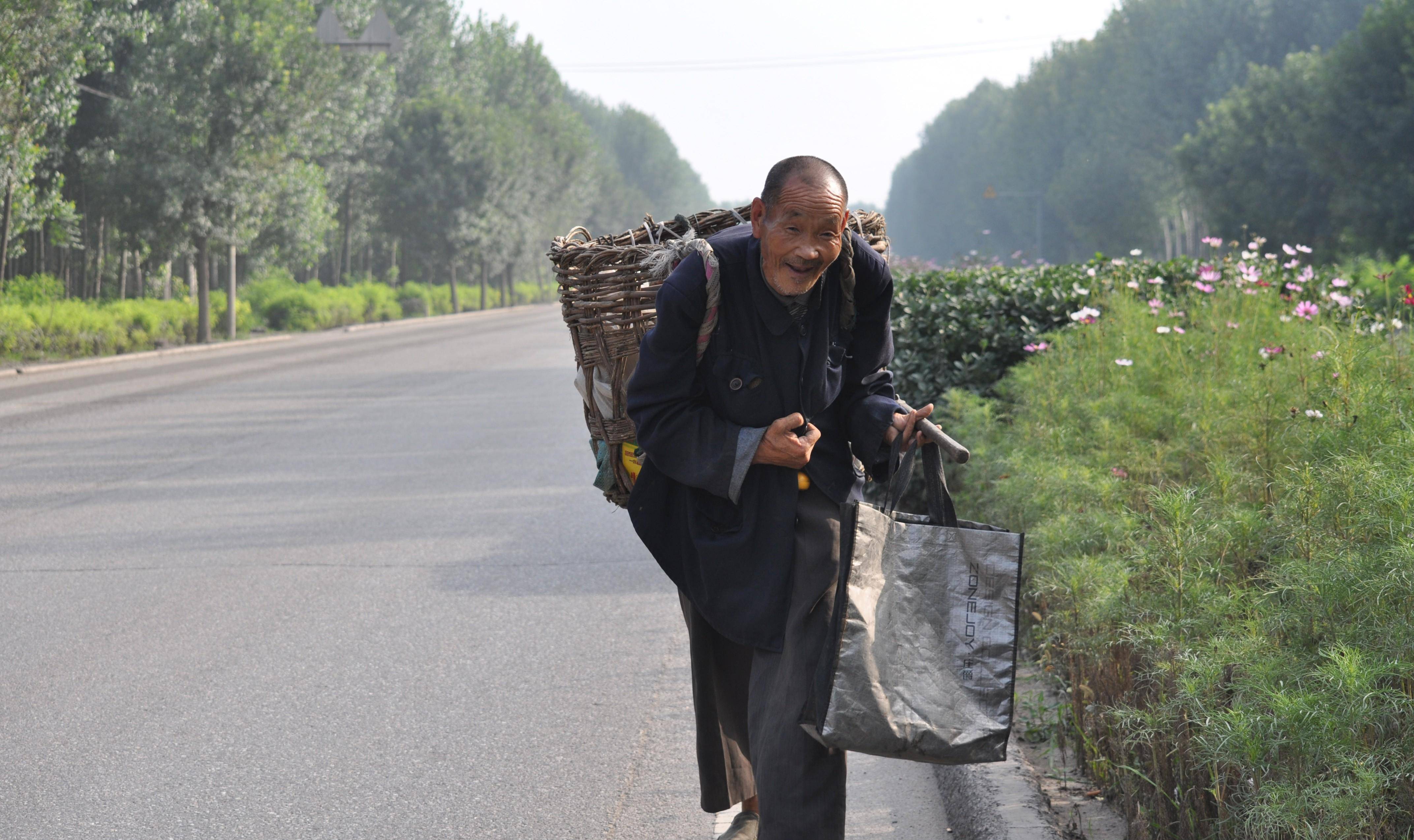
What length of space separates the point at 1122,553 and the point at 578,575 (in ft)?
10.9

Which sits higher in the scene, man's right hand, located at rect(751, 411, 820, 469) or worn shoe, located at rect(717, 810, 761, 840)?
man's right hand, located at rect(751, 411, 820, 469)

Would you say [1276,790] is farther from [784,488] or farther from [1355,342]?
[1355,342]

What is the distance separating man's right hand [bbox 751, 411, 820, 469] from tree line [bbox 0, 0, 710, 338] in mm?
21921

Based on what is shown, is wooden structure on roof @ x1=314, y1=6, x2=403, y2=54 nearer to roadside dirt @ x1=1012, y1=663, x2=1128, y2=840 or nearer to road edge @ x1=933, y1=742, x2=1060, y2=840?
roadside dirt @ x1=1012, y1=663, x2=1128, y2=840

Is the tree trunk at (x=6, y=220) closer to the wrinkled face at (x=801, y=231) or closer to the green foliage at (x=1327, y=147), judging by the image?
the wrinkled face at (x=801, y=231)

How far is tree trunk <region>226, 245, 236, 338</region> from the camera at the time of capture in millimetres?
30000

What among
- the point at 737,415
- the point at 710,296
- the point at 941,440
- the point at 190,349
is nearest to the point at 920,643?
the point at 941,440

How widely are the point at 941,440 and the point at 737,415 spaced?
0.44 meters

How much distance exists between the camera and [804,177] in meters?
2.55

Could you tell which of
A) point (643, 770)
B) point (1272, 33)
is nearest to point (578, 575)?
point (643, 770)

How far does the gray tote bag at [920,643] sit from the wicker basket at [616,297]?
2.26 feet

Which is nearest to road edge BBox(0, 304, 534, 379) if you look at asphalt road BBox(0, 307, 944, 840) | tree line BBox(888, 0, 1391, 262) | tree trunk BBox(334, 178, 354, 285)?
tree trunk BBox(334, 178, 354, 285)

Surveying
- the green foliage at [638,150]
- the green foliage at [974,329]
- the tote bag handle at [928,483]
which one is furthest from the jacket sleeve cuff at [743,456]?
the green foliage at [638,150]

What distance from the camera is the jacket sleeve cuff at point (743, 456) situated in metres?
2.62
